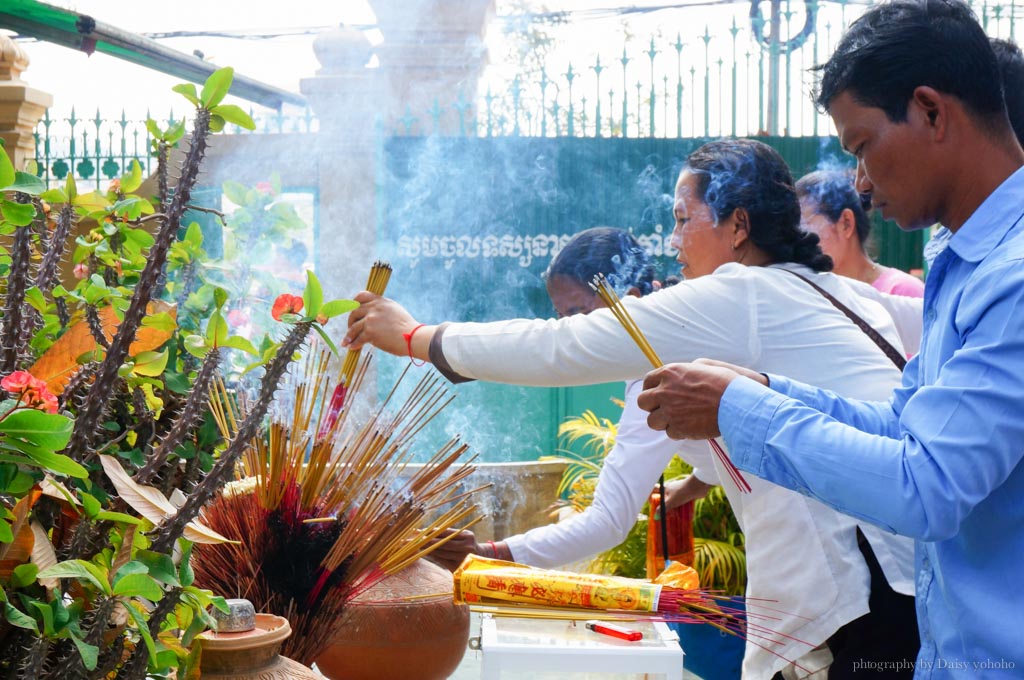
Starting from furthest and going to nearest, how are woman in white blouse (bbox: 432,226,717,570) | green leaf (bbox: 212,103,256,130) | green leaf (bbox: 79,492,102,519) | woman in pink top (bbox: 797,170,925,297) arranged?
woman in pink top (bbox: 797,170,925,297) → woman in white blouse (bbox: 432,226,717,570) → green leaf (bbox: 212,103,256,130) → green leaf (bbox: 79,492,102,519)

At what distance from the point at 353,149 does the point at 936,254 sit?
538 centimetres

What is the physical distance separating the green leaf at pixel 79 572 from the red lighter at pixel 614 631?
1.02 meters

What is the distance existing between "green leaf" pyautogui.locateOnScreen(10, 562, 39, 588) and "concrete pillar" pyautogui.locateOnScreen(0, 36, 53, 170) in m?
4.27

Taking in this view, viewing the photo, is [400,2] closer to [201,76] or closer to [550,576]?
[201,76]

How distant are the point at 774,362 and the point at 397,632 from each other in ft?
2.65

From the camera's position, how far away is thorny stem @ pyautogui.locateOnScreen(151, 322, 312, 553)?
2.93 ft

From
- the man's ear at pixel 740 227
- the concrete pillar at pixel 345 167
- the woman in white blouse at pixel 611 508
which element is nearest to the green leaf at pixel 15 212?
the woman in white blouse at pixel 611 508

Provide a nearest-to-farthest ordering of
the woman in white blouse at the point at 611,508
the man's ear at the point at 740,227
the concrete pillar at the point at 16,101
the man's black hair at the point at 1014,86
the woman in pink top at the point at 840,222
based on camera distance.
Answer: the man's black hair at the point at 1014,86, the man's ear at the point at 740,227, the woman in white blouse at the point at 611,508, the woman in pink top at the point at 840,222, the concrete pillar at the point at 16,101

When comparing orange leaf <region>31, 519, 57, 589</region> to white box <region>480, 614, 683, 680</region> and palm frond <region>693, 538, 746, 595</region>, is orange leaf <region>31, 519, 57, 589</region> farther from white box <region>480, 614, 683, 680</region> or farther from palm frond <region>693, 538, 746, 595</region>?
palm frond <region>693, 538, 746, 595</region>

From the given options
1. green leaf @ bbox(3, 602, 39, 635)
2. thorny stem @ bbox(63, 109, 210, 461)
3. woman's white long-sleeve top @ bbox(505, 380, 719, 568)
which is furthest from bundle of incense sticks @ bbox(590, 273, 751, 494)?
green leaf @ bbox(3, 602, 39, 635)

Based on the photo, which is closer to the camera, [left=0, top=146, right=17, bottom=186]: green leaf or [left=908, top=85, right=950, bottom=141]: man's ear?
[left=0, top=146, right=17, bottom=186]: green leaf

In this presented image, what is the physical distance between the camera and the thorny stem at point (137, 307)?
0.91 meters

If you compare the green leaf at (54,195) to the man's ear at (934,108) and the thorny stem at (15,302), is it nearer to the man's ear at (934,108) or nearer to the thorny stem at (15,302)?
the thorny stem at (15,302)

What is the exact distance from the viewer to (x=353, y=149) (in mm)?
6352
